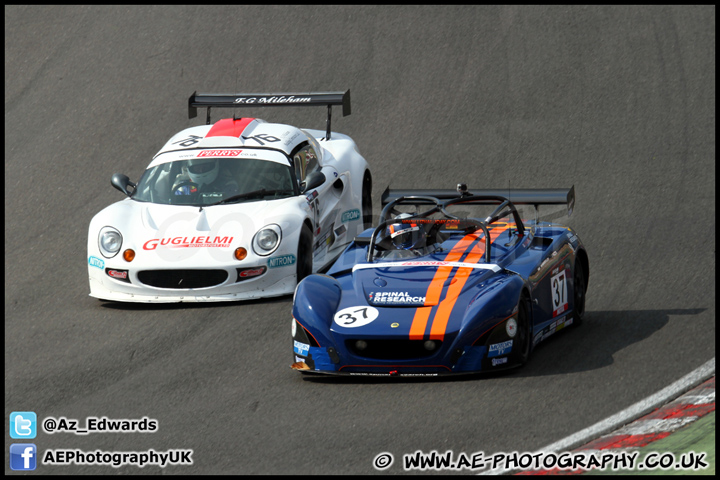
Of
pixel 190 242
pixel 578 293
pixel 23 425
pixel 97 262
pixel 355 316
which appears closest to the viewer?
pixel 23 425

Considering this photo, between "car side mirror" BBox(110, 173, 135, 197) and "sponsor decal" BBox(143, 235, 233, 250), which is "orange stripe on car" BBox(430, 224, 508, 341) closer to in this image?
"sponsor decal" BBox(143, 235, 233, 250)

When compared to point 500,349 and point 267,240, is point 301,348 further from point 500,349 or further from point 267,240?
point 267,240

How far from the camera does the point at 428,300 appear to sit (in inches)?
317

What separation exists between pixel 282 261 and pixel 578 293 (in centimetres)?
286

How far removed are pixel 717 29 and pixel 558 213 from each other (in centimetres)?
704

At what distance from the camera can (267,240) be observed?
35.0 ft

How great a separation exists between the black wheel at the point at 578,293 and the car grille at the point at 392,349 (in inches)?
80.4

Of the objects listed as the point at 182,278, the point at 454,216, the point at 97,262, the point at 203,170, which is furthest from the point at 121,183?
the point at 454,216

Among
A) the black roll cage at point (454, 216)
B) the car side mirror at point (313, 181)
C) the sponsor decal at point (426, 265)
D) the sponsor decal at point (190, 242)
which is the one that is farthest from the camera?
the car side mirror at point (313, 181)

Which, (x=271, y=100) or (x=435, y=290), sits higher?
(x=271, y=100)

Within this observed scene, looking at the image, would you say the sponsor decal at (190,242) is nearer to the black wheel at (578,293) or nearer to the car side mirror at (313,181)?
the car side mirror at (313,181)

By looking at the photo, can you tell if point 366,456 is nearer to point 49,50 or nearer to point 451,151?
point 451,151

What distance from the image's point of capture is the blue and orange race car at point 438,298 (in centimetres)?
780

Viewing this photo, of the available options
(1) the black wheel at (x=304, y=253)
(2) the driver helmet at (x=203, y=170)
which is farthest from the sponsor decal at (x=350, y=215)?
(2) the driver helmet at (x=203, y=170)
